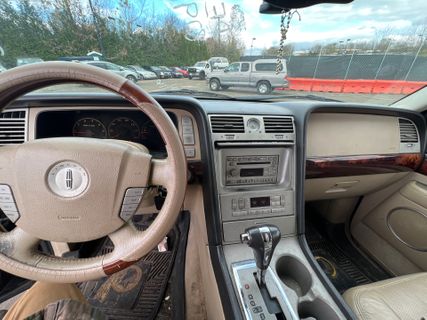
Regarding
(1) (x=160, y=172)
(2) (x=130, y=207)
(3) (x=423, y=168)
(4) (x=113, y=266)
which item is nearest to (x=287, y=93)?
(3) (x=423, y=168)

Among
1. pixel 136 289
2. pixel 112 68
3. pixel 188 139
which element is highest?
pixel 112 68

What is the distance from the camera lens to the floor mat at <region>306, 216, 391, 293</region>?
1.87m

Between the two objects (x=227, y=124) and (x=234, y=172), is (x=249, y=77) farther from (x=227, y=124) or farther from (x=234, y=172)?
(x=234, y=172)

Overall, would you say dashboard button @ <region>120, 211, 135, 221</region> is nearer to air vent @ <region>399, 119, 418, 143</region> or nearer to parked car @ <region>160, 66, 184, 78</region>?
parked car @ <region>160, 66, 184, 78</region>

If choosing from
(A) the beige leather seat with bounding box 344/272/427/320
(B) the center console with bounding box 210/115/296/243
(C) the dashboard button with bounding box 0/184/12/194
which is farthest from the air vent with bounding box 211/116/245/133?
(A) the beige leather seat with bounding box 344/272/427/320

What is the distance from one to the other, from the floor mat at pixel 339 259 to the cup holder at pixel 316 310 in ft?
2.87

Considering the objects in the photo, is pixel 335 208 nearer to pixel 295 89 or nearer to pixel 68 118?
pixel 295 89

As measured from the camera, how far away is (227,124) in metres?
1.24

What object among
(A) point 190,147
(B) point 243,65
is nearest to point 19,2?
(A) point 190,147

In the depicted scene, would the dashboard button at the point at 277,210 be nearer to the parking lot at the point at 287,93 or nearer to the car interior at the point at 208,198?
the car interior at the point at 208,198

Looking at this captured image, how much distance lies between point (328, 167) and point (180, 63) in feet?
3.60

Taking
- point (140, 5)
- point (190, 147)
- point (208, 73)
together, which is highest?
point (140, 5)

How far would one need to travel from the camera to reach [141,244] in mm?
761

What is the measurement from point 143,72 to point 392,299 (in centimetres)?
160
